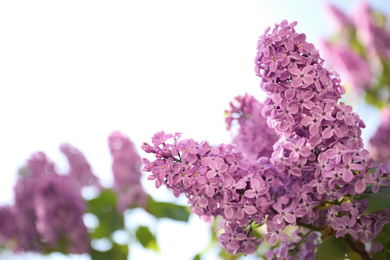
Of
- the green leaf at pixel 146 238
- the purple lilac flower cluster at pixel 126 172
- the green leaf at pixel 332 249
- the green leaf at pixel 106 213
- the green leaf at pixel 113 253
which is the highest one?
the purple lilac flower cluster at pixel 126 172

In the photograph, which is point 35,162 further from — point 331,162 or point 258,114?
point 331,162

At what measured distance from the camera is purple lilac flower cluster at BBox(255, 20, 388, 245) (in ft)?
1.96

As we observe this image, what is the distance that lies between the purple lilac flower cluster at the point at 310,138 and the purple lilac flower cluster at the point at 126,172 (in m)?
1.10

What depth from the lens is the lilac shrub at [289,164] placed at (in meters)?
0.60

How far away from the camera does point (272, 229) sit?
630mm

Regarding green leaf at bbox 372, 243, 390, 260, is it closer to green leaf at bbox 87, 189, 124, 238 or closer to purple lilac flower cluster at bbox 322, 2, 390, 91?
green leaf at bbox 87, 189, 124, 238

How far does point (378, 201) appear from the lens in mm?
586

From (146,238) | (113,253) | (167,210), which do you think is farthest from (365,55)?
(113,253)

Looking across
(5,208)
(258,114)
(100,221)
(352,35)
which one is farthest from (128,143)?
(352,35)

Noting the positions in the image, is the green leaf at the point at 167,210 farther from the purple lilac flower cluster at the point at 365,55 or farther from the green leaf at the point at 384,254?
the purple lilac flower cluster at the point at 365,55

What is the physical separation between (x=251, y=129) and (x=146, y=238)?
3.08 ft

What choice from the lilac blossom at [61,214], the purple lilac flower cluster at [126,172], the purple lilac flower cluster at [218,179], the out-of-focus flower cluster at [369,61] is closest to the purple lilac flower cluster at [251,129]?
the purple lilac flower cluster at [218,179]

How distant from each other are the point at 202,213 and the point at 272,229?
99mm

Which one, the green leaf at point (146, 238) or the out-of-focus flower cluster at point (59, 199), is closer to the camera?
the out-of-focus flower cluster at point (59, 199)
